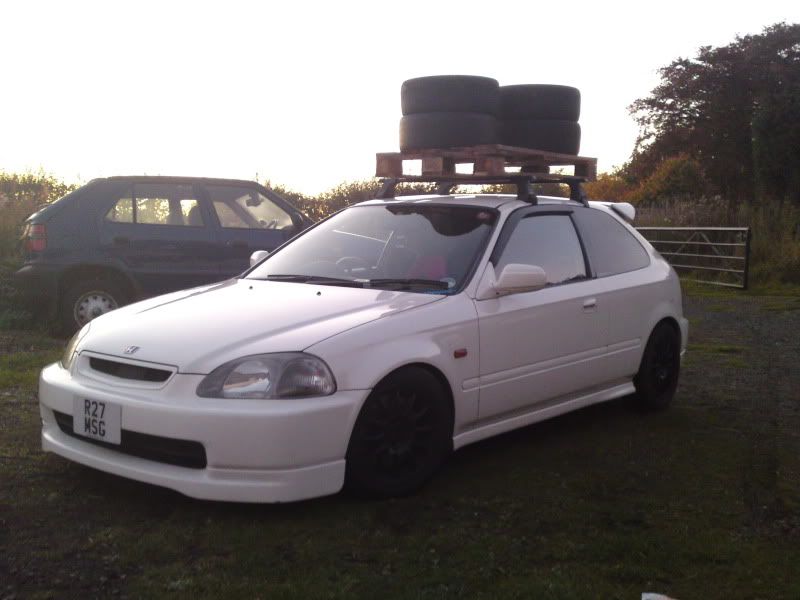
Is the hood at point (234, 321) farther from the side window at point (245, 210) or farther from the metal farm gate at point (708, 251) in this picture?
the metal farm gate at point (708, 251)

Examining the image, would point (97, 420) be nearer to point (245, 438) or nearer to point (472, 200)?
point (245, 438)

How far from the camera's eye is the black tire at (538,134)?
7.39 m

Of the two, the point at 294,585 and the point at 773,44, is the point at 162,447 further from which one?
the point at 773,44

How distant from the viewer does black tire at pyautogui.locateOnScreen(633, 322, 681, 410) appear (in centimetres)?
666

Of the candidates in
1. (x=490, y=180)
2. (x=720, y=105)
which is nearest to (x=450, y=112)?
(x=490, y=180)

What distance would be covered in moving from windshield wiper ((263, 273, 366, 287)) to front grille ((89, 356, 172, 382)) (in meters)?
1.28

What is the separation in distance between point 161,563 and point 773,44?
38.4 meters

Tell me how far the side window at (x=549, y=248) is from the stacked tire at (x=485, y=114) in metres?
1.02

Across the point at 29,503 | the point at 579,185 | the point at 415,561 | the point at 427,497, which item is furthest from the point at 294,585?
the point at 579,185

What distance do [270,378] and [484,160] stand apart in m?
2.86

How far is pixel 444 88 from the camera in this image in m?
6.86

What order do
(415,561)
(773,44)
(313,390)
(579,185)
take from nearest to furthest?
1. (415,561)
2. (313,390)
3. (579,185)
4. (773,44)

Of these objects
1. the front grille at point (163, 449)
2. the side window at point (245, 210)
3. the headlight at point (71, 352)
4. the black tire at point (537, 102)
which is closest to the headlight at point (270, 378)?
the front grille at point (163, 449)

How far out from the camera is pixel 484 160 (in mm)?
6676
